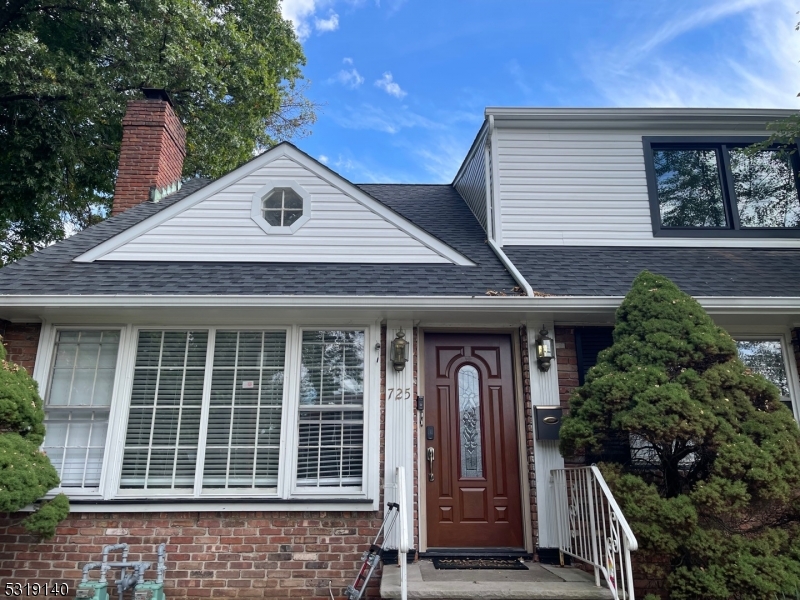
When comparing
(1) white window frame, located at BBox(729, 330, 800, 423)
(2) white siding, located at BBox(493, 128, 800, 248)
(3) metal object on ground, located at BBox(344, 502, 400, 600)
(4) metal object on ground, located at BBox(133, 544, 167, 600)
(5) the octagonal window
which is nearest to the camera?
(3) metal object on ground, located at BBox(344, 502, 400, 600)

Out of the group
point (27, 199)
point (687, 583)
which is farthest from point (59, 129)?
point (687, 583)

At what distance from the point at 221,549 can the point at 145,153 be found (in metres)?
5.46

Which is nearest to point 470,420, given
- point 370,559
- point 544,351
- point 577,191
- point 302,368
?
point 544,351

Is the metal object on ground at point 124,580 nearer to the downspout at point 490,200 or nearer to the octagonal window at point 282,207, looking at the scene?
the octagonal window at point 282,207

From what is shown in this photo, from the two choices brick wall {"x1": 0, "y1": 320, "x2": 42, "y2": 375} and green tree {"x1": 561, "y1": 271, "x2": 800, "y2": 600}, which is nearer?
green tree {"x1": 561, "y1": 271, "x2": 800, "y2": 600}

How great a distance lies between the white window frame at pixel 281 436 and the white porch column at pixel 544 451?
1.44 m

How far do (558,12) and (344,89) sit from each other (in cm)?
939

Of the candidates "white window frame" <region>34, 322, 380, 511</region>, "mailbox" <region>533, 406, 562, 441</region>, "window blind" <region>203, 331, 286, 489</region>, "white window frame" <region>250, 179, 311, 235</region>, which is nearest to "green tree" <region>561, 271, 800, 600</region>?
"mailbox" <region>533, 406, 562, 441</region>

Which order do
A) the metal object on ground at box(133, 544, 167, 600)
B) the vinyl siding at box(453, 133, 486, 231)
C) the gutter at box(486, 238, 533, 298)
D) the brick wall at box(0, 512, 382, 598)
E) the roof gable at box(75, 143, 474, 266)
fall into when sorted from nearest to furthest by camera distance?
the metal object on ground at box(133, 544, 167, 600)
the brick wall at box(0, 512, 382, 598)
the gutter at box(486, 238, 533, 298)
the roof gable at box(75, 143, 474, 266)
the vinyl siding at box(453, 133, 486, 231)

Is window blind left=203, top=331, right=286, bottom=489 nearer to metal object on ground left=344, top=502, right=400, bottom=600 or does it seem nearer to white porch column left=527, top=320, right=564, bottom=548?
metal object on ground left=344, top=502, right=400, bottom=600

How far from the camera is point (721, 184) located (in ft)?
23.1

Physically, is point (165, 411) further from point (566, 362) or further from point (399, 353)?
point (566, 362)

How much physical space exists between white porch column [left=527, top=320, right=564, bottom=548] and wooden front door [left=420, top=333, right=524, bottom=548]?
11.0 inches

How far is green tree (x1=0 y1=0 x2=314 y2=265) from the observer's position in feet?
33.3
